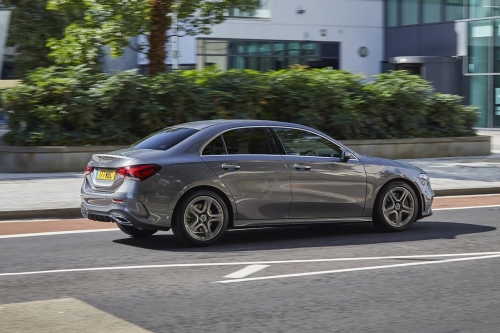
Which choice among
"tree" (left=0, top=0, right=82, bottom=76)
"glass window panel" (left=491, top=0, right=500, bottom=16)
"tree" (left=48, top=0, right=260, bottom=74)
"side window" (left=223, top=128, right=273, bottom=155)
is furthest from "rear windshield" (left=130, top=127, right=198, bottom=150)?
"glass window panel" (left=491, top=0, right=500, bottom=16)

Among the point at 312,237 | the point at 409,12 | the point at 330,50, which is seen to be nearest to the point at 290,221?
the point at 312,237

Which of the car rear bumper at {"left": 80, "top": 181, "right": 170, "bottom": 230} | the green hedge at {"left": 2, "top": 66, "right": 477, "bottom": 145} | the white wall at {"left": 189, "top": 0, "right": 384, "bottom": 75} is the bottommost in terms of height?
the car rear bumper at {"left": 80, "top": 181, "right": 170, "bottom": 230}

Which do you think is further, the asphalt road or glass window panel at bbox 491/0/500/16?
glass window panel at bbox 491/0/500/16

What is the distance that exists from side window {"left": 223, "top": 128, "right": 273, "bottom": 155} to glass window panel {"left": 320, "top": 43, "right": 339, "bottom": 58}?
29.0 meters

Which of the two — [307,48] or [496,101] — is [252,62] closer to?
[307,48]

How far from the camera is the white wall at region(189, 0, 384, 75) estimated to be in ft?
123

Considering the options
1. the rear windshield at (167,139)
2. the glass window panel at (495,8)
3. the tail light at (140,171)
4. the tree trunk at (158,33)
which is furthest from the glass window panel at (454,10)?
the tail light at (140,171)

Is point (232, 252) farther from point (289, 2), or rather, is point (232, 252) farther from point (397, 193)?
point (289, 2)

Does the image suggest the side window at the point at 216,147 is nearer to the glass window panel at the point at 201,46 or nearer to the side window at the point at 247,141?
the side window at the point at 247,141

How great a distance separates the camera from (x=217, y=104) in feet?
64.7

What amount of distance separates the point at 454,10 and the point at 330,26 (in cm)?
544

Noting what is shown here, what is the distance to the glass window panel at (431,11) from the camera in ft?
121

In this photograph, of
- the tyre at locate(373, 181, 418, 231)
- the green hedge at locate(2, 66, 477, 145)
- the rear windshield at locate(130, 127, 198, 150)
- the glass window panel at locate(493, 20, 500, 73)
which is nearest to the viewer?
the rear windshield at locate(130, 127, 198, 150)

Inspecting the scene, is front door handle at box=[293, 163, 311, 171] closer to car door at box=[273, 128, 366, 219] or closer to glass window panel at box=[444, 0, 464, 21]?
car door at box=[273, 128, 366, 219]
